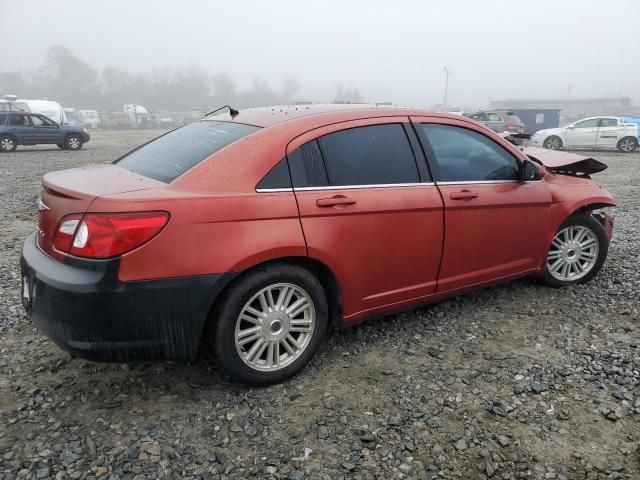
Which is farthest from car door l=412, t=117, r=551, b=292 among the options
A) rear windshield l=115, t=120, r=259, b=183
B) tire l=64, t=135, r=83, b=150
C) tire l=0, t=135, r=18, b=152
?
tire l=64, t=135, r=83, b=150

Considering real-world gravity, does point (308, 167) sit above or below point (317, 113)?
below

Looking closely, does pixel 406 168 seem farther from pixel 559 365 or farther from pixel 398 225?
pixel 559 365

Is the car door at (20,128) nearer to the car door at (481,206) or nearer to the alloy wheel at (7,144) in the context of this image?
the alloy wheel at (7,144)

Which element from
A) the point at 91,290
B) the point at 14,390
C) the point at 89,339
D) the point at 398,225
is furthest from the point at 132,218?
the point at 398,225

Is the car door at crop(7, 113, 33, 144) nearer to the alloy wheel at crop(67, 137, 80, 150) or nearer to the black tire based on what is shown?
the black tire

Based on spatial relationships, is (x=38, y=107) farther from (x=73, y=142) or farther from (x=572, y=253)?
(x=572, y=253)

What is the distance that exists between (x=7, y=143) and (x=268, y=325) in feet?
62.6

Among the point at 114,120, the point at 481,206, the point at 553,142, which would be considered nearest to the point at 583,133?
the point at 553,142

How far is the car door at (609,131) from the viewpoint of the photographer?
60.3ft

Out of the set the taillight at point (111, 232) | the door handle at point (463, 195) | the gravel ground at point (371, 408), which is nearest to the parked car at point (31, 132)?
Answer: the gravel ground at point (371, 408)

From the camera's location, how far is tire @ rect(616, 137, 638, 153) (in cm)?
1825

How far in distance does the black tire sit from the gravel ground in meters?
17.7

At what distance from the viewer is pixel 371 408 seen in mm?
2695

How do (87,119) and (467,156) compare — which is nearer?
(467,156)
